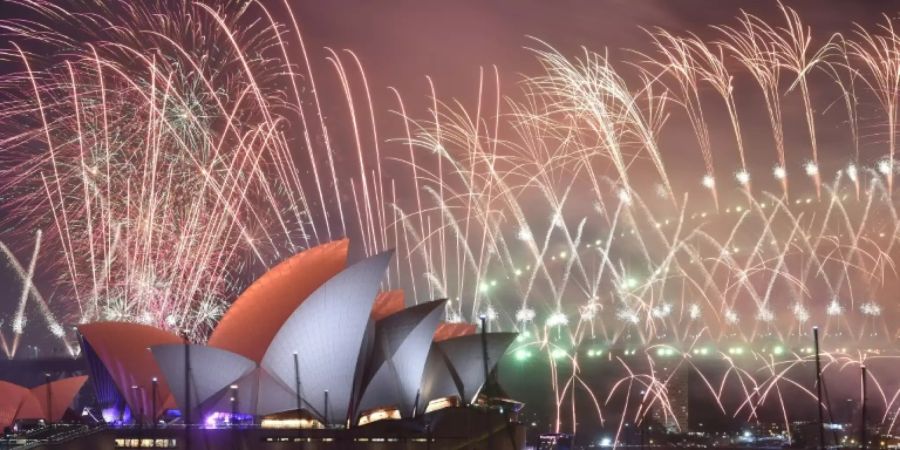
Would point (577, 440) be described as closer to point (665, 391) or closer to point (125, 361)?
point (665, 391)

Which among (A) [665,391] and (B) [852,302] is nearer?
(A) [665,391]

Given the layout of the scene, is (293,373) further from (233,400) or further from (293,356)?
(233,400)

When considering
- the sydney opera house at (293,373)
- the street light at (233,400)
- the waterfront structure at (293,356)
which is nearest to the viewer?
the sydney opera house at (293,373)

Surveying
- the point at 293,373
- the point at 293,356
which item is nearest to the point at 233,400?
the point at 293,373

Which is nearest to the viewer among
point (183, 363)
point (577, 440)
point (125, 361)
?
point (183, 363)

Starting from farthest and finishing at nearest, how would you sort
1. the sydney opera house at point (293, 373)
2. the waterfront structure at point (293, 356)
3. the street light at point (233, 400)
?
the street light at point (233, 400) → the waterfront structure at point (293, 356) → the sydney opera house at point (293, 373)

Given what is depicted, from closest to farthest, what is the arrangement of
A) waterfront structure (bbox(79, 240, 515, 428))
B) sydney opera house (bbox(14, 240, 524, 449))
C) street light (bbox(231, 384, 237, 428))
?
1. sydney opera house (bbox(14, 240, 524, 449))
2. waterfront structure (bbox(79, 240, 515, 428))
3. street light (bbox(231, 384, 237, 428))

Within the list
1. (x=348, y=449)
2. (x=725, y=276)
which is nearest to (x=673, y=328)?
(x=725, y=276)

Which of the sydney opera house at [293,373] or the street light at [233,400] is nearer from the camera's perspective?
the sydney opera house at [293,373]
